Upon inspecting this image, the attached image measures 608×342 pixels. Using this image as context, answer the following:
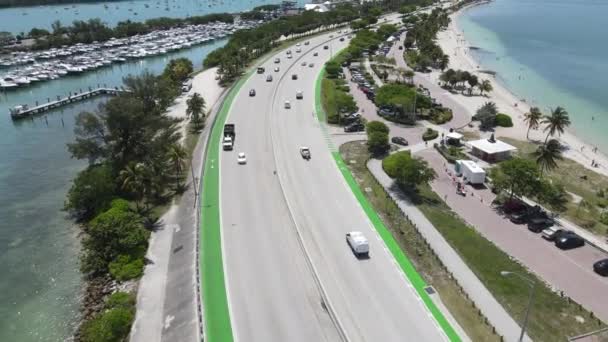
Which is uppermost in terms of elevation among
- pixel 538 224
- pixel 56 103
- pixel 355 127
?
pixel 56 103

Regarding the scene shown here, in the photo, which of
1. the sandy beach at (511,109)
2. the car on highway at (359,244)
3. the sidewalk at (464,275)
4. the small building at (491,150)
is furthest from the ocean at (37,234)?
the sandy beach at (511,109)

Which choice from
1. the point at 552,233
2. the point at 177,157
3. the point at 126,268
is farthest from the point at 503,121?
the point at 126,268

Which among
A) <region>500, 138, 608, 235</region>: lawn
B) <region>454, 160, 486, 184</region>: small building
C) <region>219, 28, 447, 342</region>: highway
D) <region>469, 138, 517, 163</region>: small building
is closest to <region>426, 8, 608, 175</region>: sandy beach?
<region>500, 138, 608, 235</region>: lawn

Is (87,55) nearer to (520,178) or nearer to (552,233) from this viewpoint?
(520,178)

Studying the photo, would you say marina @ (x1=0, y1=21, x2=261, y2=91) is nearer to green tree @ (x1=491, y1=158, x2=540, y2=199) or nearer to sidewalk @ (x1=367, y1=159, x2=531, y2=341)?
sidewalk @ (x1=367, y1=159, x2=531, y2=341)

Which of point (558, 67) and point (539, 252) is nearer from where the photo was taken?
point (539, 252)

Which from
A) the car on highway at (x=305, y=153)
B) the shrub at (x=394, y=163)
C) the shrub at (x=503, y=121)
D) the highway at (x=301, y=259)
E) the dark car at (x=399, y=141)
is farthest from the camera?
the shrub at (x=503, y=121)

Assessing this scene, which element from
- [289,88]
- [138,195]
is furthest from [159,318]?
[289,88]

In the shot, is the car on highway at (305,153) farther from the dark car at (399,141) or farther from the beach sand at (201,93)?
the beach sand at (201,93)
